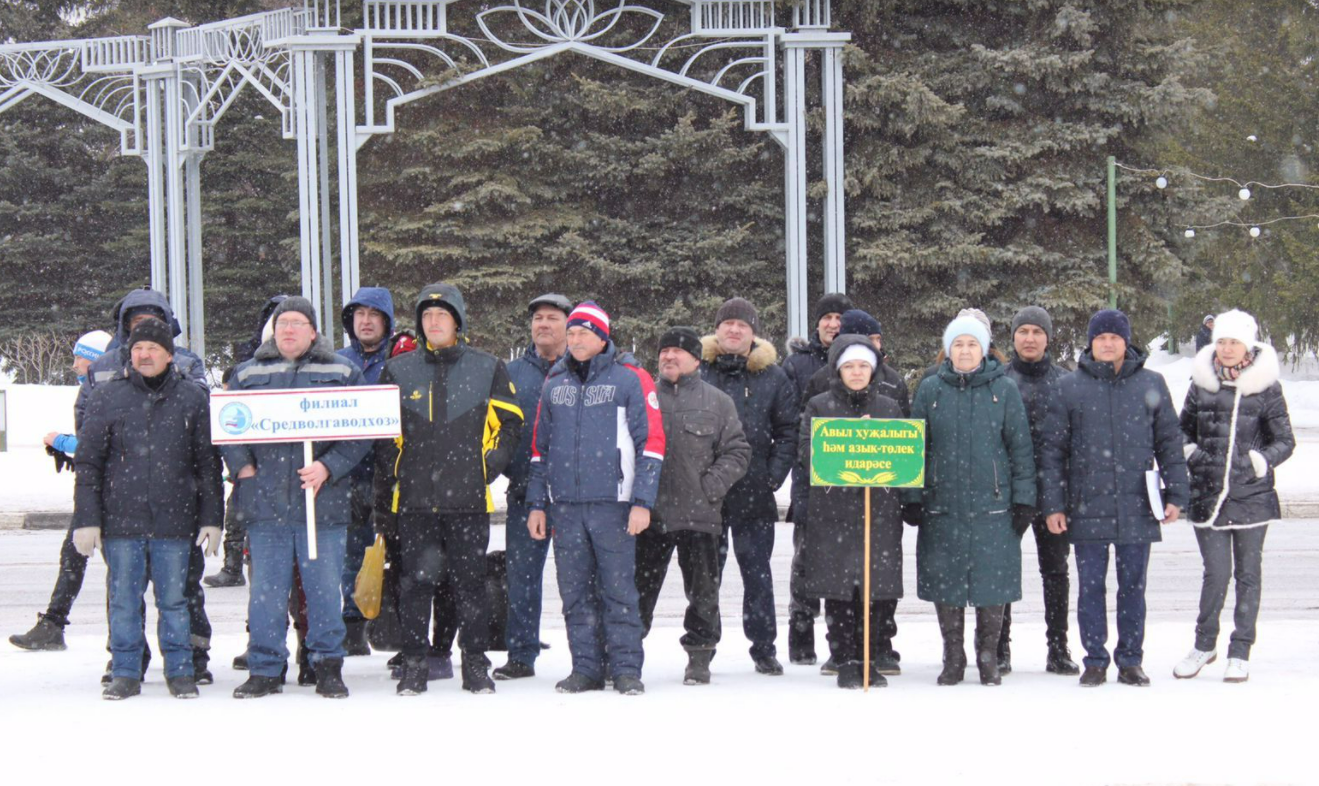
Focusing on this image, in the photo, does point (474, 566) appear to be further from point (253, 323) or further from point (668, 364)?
point (253, 323)

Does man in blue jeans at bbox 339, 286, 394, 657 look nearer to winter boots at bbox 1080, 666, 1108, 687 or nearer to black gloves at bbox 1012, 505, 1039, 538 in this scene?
black gloves at bbox 1012, 505, 1039, 538

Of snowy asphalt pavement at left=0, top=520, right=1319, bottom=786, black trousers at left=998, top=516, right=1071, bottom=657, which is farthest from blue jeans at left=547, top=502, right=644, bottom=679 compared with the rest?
black trousers at left=998, top=516, right=1071, bottom=657

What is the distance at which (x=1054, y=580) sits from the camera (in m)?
8.12

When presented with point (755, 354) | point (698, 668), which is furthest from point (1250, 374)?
point (698, 668)

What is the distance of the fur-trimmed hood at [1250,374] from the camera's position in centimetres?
780

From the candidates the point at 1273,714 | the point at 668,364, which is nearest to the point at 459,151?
the point at 668,364

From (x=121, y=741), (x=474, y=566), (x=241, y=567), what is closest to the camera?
(x=121, y=741)

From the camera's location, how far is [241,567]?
12.2 m

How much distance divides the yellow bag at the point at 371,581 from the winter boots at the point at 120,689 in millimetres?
886

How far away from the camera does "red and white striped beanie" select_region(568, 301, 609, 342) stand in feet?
25.0

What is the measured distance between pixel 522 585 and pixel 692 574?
2.89 ft

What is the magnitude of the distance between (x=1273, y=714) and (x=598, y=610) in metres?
3.10

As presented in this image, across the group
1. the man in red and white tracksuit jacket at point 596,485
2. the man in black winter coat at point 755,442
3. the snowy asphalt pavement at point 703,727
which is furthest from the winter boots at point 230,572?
the man in red and white tracksuit jacket at point 596,485

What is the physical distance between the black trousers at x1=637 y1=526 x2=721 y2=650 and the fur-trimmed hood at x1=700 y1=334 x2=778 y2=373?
3.14 ft
